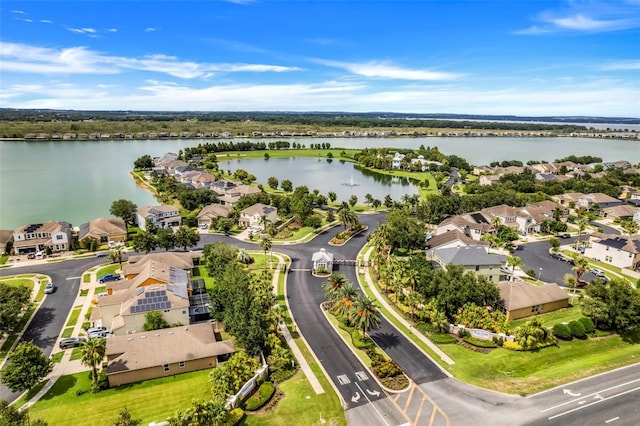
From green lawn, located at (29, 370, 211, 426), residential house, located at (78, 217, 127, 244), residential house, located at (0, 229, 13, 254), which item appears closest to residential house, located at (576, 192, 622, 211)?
green lawn, located at (29, 370, 211, 426)

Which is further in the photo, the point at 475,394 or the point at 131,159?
the point at 131,159

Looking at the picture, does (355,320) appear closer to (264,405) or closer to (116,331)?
(264,405)

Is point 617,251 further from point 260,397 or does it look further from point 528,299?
point 260,397

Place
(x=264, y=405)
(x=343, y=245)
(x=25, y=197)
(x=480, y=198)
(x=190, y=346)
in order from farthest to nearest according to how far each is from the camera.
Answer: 1. (x=25, y=197)
2. (x=480, y=198)
3. (x=343, y=245)
4. (x=190, y=346)
5. (x=264, y=405)

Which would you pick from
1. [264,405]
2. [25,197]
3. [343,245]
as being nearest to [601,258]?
[343,245]

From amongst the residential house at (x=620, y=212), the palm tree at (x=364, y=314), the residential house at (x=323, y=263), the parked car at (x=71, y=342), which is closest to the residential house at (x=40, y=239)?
Result: the parked car at (x=71, y=342)

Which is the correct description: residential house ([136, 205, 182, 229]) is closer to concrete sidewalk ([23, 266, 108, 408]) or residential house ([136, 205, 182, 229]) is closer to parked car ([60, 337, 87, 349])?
concrete sidewalk ([23, 266, 108, 408])
